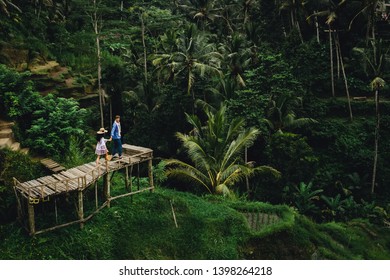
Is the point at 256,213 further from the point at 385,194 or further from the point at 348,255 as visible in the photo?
the point at 385,194

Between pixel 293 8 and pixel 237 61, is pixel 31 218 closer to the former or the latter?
pixel 237 61

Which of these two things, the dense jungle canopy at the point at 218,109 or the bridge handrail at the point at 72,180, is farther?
the dense jungle canopy at the point at 218,109

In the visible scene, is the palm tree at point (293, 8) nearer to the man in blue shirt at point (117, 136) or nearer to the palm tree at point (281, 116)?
the palm tree at point (281, 116)

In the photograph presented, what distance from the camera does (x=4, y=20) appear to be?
63.5 feet

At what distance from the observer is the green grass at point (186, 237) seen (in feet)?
29.4

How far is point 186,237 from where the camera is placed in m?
10.9

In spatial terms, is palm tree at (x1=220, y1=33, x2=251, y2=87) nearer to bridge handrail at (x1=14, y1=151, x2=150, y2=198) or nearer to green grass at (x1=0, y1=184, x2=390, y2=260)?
green grass at (x1=0, y1=184, x2=390, y2=260)

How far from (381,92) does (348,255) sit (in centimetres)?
1856

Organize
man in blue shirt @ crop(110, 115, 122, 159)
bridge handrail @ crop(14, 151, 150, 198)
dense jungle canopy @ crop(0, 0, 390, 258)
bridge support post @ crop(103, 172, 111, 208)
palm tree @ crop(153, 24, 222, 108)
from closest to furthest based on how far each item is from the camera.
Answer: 1. bridge handrail @ crop(14, 151, 150, 198)
2. man in blue shirt @ crop(110, 115, 122, 159)
3. bridge support post @ crop(103, 172, 111, 208)
4. dense jungle canopy @ crop(0, 0, 390, 258)
5. palm tree @ crop(153, 24, 222, 108)

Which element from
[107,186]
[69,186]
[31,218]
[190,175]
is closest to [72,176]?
[69,186]

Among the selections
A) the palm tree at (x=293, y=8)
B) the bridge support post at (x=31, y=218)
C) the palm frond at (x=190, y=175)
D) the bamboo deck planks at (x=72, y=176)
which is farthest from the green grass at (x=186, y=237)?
the palm tree at (x=293, y=8)

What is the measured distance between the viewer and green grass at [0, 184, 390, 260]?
8969 millimetres

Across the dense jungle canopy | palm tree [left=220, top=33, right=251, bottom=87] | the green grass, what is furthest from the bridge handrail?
palm tree [left=220, top=33, right=251, bottom=87]

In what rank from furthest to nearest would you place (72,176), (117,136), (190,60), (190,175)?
(190,60) < (190,175) < (117,136) < (72,176)
